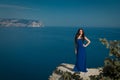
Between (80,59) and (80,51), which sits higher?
(80,51)

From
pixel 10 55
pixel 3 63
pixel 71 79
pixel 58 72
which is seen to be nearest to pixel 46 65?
pixel 3 63

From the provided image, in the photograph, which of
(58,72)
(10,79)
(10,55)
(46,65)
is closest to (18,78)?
(10,79)

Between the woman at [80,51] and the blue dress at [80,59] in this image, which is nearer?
the woman at [80,51]

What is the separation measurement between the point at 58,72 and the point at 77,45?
A: 1.65 meters

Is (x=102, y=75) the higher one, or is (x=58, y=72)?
(x=102, y=75)

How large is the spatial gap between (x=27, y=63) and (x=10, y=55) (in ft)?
48.6

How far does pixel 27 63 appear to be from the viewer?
217 ft

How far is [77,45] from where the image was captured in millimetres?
12086

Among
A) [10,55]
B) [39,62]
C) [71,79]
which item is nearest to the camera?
[71,79]

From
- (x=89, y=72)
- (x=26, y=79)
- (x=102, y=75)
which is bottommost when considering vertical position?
(x=26, y=79)

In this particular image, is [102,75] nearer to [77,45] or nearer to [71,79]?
[71,79]

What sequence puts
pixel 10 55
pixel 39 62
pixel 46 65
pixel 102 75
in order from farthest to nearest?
pixel 10 55
pixel 39 62
pixel 46 65
pixel 102 75

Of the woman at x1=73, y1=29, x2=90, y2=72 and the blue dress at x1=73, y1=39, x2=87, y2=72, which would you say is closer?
the woman at x1=73, y1=29, x2=90, y2=72

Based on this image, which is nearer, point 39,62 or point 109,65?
point 109,65
